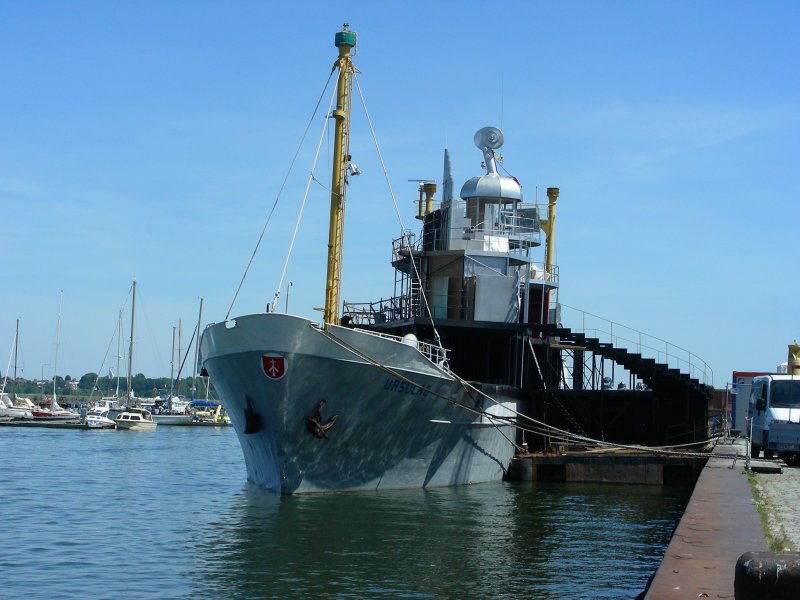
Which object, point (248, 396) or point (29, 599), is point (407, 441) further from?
point (29, 599)

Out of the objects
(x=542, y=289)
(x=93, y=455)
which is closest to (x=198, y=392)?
(x=93, y=455)

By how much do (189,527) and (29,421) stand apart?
6653cm

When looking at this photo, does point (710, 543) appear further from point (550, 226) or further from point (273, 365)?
point (550, 226)

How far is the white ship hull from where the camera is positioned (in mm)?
21625

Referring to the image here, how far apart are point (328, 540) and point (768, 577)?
11015 millimetres

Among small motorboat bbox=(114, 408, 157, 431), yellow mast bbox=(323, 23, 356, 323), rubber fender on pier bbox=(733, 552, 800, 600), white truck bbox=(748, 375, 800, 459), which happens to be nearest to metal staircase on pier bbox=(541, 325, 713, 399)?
white truck bbox=(748, 375, 800, 459)

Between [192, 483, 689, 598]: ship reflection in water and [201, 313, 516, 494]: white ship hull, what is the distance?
0.62 metres

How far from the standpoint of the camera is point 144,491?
27453mm

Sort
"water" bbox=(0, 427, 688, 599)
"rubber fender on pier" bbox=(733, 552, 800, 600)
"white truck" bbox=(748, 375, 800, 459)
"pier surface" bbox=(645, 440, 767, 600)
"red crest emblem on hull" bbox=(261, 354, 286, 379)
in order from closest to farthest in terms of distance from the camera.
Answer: "rubber fender on pier" bbox=(733, 552, 800, 600) → "pier surface" bbox=(645, 440, 767, 600) → "water" bbox=(0, 427, 688, 599) → "red crest emblem on hull" bbox=(261, 354, 286, 379) → "white truck" bbox=(748, 375, 800, 459)

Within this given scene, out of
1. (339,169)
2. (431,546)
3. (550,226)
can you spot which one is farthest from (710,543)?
(550,226)

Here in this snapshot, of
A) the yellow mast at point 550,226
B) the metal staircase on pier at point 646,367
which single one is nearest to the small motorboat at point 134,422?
the yellow mast at point 550,226

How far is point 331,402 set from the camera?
72.7 feet

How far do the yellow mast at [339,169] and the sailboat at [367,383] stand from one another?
0.10ft

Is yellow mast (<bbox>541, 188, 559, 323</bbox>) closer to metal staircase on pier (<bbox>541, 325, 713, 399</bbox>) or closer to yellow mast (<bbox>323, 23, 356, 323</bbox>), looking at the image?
metal staircase on pier (<bbox>541, 325, 713, 399</bbox>)
